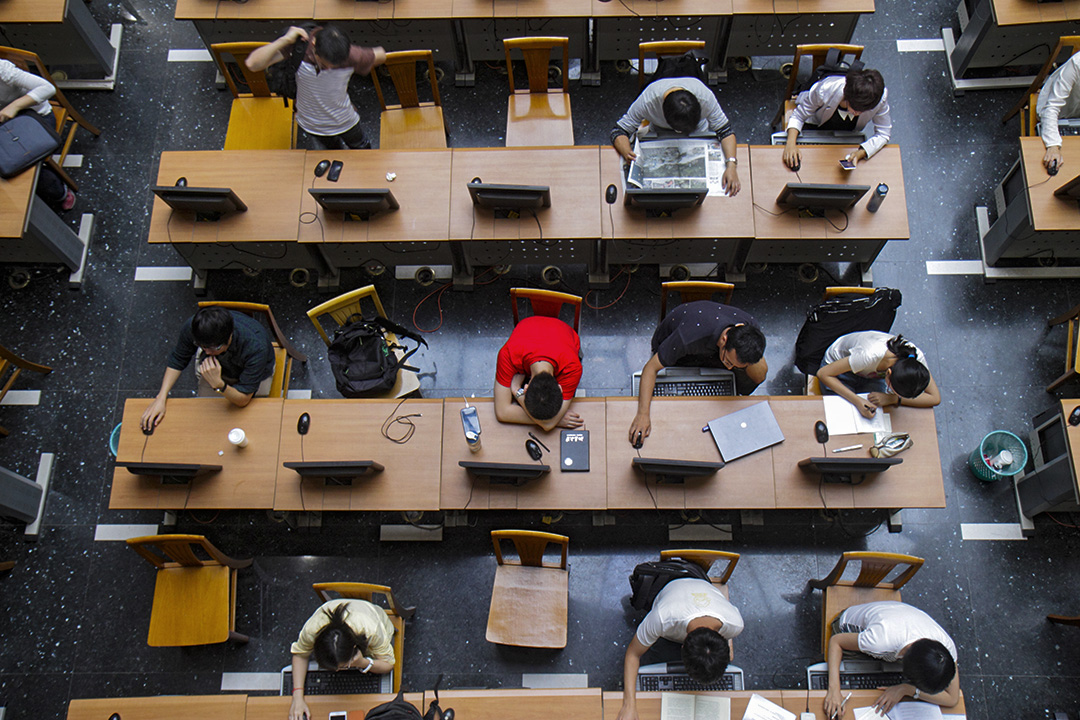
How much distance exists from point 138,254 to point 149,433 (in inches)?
75.9

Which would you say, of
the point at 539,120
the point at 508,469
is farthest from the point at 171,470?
the point at 539,120

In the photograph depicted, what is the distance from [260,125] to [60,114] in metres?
1.49

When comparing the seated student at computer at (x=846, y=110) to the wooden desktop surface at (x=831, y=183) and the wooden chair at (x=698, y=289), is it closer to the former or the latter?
the wooden desktop surface at (x=831, y=183)

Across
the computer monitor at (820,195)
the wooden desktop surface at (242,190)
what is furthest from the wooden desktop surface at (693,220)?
the wooden desktop surface at (242,190)

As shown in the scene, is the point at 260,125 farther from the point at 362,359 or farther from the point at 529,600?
the point at 529,600

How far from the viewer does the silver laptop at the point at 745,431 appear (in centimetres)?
399

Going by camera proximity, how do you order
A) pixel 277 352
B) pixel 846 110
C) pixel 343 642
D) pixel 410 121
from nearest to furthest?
pixel 343 642
pixel 277 352
pixel 846 110
pixel 410 121

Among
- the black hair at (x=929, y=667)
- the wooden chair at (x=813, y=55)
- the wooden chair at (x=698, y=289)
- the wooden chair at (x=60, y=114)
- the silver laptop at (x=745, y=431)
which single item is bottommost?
the black hair at (x=929, y=667)

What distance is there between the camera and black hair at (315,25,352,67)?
14.0 ft

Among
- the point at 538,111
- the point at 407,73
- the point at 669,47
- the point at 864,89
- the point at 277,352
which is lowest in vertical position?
the point at 277,352

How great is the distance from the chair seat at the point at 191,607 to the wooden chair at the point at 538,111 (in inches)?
134

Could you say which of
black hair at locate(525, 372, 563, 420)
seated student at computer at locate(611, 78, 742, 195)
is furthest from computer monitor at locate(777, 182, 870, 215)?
black hair at locate(525, 372, 563, 420)

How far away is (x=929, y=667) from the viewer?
326 cm

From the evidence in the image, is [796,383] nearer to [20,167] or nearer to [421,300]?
[421,300]
